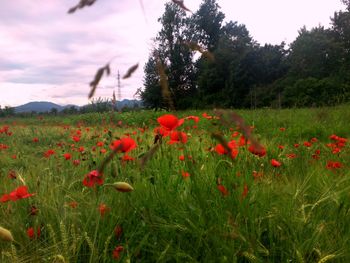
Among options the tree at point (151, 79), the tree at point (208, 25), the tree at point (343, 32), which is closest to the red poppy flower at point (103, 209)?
the tree at point (151, 79)

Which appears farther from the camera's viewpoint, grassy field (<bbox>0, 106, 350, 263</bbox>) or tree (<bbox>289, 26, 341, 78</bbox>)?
tree (<bbox>289, 26, 341, 78</bbox>)

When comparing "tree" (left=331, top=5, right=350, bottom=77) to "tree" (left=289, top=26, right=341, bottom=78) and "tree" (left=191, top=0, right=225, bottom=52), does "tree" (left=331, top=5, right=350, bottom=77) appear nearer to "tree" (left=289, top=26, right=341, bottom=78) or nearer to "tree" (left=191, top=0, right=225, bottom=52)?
A: "tree" (left=289, top=26, right=341, bottom=78)

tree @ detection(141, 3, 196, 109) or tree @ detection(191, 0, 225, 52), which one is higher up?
tree @ detection(191, 0, 225, 52)

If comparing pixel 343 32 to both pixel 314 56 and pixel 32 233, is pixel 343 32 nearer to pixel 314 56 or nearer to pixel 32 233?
pixel 314 56

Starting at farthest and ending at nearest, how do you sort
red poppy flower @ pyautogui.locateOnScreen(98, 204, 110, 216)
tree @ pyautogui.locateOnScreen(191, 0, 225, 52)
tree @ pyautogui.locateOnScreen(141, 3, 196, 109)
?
tree @ pyautogui.locateOnScreen(191, 0, 225, 52)
red poppy flower @ pyautogui.locateOnScreen(98, 204, 110, 216)
tree @ pyautogui.locateOnScreen(141, 3, 196, 109)

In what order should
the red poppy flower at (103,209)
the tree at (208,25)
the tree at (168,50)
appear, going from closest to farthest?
1. the tree at (168,50)
2. the red poppy flower at (103,209)
3. the tree at (208,25)

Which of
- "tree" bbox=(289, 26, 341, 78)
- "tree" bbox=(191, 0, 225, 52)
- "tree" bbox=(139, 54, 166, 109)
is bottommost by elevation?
"tree" bbox=(139, 54, 166, 109)

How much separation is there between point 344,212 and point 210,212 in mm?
610

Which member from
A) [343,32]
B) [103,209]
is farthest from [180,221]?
[343,32]

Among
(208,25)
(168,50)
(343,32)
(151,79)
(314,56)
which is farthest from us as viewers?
(208,25)

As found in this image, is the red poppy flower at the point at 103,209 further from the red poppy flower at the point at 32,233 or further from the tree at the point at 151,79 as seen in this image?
the tree at the point at 151,79

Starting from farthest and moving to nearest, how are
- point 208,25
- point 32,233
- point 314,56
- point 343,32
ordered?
point 208,25 < point 343,32 < point 314,56 < point 32,233

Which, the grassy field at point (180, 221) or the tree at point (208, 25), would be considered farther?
the tree at point (208, 25)

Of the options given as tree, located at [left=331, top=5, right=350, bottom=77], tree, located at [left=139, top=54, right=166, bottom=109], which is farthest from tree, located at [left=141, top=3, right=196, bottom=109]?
tree, located at [left=331, top=5, right=350, bottom=77]
